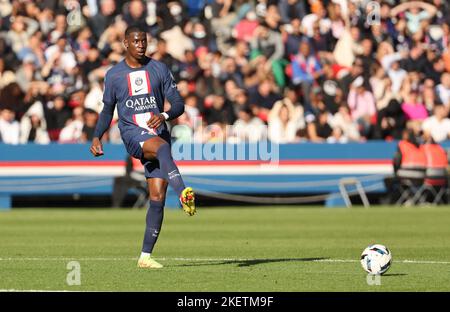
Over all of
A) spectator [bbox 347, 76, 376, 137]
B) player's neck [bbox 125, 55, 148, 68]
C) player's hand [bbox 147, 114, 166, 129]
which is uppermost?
spectator [bbox 347, 76, 376, 137]

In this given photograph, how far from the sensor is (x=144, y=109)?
14297mm

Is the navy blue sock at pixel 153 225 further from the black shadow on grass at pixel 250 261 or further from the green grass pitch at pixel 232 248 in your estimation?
the black shadow on grass at pixel 250 261

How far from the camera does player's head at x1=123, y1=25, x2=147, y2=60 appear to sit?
14.1m

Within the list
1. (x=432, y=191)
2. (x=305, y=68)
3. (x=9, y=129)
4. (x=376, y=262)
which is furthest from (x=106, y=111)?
(x=305, y=68)

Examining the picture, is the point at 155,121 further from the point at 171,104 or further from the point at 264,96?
the point at 264,96

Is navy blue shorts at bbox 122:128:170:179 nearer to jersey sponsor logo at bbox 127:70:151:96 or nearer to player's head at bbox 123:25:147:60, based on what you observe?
jersey sponsor logo at bbox 127:70:151:96

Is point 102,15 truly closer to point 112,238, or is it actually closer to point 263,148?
point 263,148

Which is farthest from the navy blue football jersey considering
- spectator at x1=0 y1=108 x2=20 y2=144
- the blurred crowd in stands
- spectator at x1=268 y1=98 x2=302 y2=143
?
spectator at x1=0 y1=108 x2=20 y2=144

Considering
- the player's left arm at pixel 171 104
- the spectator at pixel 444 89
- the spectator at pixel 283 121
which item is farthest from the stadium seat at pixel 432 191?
the player's left arm at pixel 171 104

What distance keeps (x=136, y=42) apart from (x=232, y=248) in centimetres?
449

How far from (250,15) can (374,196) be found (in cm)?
615

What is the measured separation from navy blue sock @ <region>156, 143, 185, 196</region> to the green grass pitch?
0.96m

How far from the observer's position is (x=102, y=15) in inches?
1264
